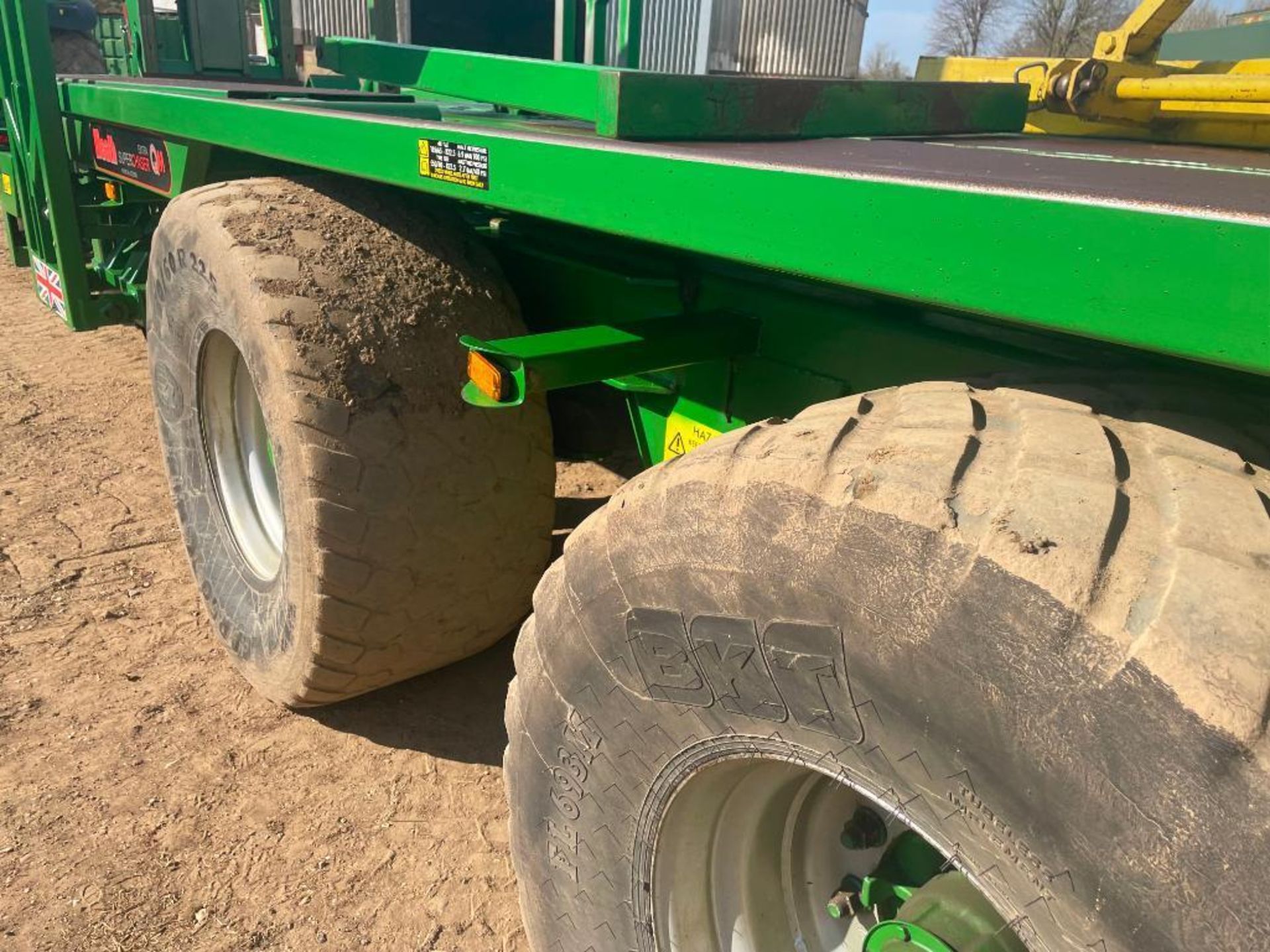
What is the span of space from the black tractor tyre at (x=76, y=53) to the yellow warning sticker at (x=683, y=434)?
9362mm

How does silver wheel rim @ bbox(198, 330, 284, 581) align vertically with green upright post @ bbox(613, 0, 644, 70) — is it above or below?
below

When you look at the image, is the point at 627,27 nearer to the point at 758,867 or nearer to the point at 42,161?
the point at 42,161

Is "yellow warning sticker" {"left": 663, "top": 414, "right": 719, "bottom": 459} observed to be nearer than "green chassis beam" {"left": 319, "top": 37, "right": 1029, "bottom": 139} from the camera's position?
No

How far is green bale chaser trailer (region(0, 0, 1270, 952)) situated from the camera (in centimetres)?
96

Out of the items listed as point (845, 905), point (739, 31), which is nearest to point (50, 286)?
point (845, 905)

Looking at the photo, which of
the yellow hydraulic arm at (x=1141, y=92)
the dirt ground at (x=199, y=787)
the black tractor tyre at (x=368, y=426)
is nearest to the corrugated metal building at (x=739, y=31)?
the yellow hydraulic arm at (x=1141, y=92)

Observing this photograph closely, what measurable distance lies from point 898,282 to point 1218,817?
0.61 meters

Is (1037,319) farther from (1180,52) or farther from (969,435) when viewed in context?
(1180,52)

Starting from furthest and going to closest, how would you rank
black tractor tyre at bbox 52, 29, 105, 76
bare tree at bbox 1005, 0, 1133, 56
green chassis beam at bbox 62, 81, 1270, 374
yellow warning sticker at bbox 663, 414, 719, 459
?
bare tree at bbox 1005, 0, 1133, 56, black tractor tyre at bbox 52, 29, 105, 76, yellow warning sticker at bbox 663, 414, 719, 459, green chassis beam at bbox 62, 81, 1270, 374

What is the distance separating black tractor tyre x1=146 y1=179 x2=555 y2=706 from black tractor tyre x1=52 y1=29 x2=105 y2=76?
27.8ft

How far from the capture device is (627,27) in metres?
4.50

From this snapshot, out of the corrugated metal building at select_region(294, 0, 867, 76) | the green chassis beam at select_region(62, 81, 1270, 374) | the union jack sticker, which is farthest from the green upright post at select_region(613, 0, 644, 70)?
the corrugated metal building at select_region(294, 0, 867, 76)

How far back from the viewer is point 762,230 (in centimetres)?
127

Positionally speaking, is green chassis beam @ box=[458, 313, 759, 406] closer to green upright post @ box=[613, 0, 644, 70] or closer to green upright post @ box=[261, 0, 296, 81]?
green upright post @ box=[613, 0, 644, 70]
